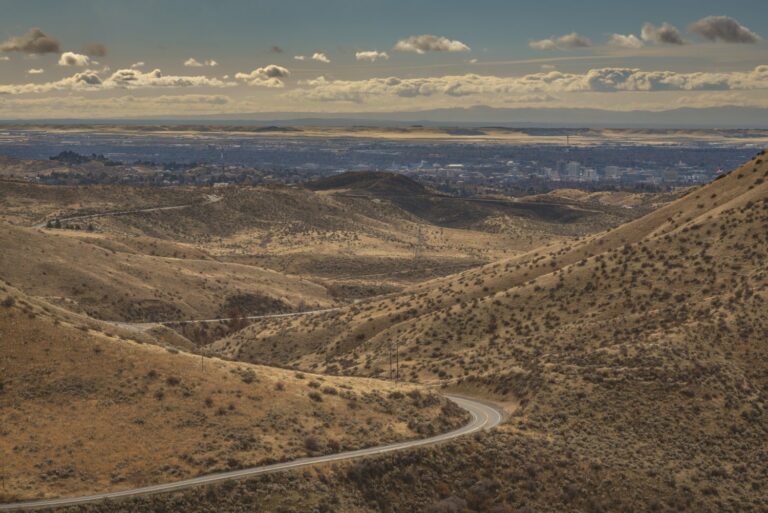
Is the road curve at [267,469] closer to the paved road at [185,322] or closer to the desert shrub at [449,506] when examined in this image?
the desert shrub at [449,506]

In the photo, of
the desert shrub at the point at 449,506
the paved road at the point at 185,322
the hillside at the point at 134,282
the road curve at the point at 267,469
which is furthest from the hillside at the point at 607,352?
the hillside at the point at 134,282

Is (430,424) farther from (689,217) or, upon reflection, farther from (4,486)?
(689,217)

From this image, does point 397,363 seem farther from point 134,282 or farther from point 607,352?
point 134,282

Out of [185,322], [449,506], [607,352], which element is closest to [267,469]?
[449,506]

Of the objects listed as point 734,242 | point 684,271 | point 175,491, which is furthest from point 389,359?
point 175,491

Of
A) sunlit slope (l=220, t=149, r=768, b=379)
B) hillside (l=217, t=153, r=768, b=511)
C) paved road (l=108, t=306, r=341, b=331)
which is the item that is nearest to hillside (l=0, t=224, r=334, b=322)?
paved road (l=108, t=306, r=341, b=331)

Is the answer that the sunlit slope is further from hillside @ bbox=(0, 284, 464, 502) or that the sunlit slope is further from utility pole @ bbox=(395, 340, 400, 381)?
hillside @ bbox=(0, 284, 464, 502)
